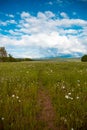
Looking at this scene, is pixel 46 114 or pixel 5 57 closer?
pixel 46 114

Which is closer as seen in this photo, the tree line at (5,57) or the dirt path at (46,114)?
the dirt path at (46,114)

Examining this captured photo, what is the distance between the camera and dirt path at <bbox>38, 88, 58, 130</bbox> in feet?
19.4

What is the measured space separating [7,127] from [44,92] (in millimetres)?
4441

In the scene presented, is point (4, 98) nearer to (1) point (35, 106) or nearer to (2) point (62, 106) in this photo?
(1) point (35, 106)

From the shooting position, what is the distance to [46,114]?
6.82 m

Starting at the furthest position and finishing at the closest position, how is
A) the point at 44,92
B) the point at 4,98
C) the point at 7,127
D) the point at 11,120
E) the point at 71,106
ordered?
the point at 44,92, the point at 4,98, the point at 71,106, the point at 11,120, the point at 7,127

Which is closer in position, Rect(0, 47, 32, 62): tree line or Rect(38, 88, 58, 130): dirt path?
Rect(38, 88, 58, 130): dirt path

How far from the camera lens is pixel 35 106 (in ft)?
23.9

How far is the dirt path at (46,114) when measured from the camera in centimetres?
593

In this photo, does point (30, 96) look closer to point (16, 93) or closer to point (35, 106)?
point (16, 93)

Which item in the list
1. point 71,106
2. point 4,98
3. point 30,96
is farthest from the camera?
point 30,96

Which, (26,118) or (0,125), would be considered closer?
(0,125)

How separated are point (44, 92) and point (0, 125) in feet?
14.3

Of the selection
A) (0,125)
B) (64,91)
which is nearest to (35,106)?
(0,125)
